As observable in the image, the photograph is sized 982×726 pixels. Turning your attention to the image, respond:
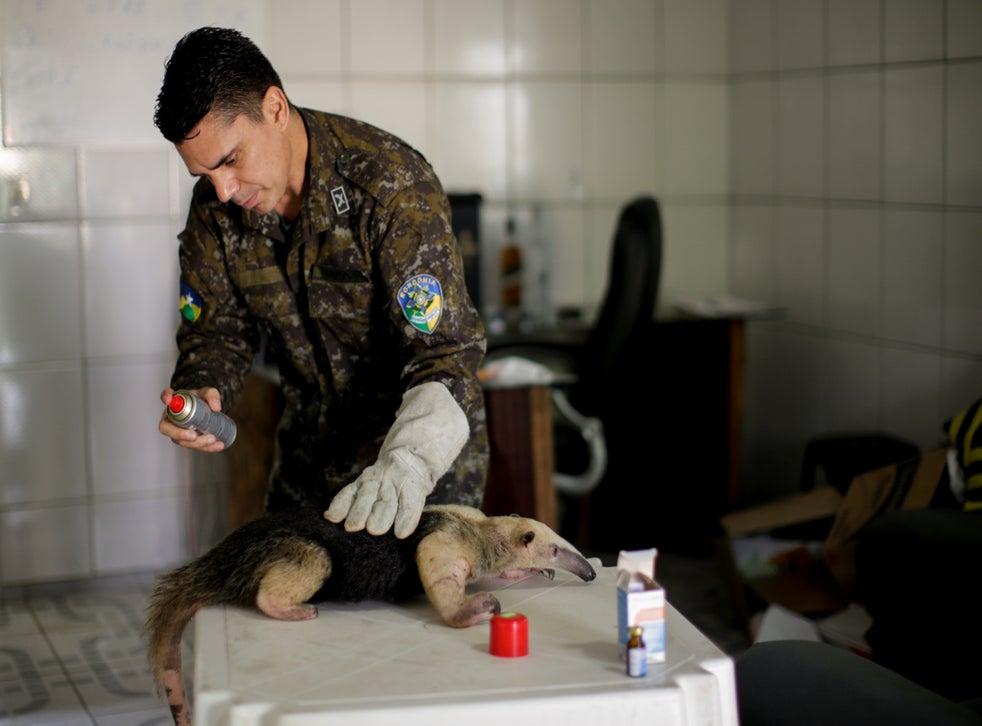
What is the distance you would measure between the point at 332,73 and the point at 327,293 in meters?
2.29

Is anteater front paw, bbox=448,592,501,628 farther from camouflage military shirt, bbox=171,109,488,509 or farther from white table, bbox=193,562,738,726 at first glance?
camouflage military shirt, bbox=171,109,488,509

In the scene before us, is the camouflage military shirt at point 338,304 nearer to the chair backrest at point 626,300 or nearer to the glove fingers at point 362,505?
the glove fingers at point 362,505

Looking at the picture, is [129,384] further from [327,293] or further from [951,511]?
[951,511]

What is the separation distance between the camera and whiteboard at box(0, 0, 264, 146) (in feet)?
12.2

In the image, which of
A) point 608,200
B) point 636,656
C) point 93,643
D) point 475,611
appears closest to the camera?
point 636,656

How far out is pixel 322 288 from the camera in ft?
6.65

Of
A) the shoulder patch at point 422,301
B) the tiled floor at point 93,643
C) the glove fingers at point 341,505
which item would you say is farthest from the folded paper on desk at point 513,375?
the glove fingers at point 341,505

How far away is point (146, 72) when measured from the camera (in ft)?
12.5

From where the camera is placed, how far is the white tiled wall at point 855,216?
3357mm

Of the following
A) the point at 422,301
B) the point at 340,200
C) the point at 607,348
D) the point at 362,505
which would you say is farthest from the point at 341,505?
the point at 607,348

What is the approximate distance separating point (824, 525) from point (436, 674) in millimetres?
2407

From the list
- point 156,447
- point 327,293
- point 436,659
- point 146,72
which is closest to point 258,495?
point 156,447

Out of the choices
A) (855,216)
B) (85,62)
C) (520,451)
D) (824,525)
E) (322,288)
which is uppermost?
(85,62)

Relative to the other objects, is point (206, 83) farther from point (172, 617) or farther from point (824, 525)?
point (824, 525)
